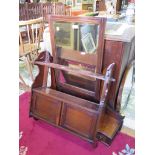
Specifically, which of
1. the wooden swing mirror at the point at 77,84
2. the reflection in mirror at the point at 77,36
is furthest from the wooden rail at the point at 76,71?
the reflection in mirror at the point at 77,36

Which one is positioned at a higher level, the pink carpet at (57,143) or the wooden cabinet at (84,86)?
the wooden cabinet at (84,86)

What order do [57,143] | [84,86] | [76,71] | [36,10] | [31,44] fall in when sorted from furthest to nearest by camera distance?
1. [36,10]
2. [31,44]
3. [84,86]
4. [57,143]
5. [76,71]

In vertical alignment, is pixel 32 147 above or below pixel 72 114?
below

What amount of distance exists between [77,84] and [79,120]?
35 cm

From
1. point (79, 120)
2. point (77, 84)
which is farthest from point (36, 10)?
point (79, 120)

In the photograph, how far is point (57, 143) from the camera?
1659 millimetres

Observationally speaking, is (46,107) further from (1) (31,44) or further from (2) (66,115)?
(1) (31,44)

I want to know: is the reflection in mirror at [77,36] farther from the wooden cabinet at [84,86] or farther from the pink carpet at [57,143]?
the pink carpet at [57,143]

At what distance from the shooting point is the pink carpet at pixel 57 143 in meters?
1.57
